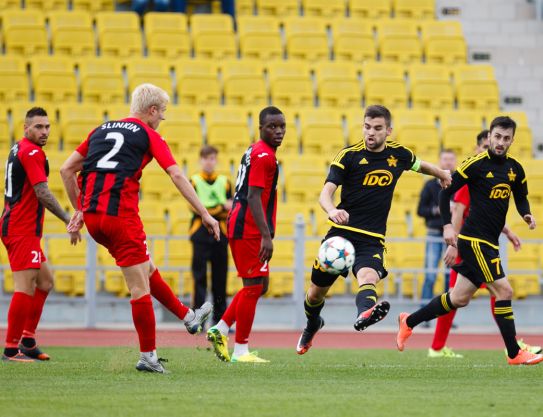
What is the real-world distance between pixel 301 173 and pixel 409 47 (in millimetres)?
4444

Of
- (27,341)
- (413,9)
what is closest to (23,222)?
(27,341)

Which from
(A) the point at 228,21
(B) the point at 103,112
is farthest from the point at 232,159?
(A) the point at 228,21

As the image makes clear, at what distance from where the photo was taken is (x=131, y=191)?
7680 millimetres

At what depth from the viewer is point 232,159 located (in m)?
16.1

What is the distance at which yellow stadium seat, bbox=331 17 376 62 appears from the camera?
1883 centimetres

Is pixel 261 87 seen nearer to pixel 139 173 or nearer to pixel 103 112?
pixel 103 112

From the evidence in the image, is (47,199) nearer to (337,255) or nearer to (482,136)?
(337,255)

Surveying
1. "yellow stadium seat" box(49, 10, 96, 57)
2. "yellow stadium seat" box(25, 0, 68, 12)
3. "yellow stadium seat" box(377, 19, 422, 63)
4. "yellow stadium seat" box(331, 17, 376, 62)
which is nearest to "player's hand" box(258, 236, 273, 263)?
"yellow stadium seat" box(49, 10, 96, 57)

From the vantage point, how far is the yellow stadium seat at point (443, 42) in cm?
1922

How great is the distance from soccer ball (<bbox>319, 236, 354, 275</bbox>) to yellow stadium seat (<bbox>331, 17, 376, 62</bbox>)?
11.0 metres

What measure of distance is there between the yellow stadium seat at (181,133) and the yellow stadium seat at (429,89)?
4069 mm

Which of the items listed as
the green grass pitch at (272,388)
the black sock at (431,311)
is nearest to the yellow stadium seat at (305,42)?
the green grass pitch at (272,388)

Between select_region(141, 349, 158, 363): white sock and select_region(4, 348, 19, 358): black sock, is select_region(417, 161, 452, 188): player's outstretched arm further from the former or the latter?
select_region(4, 348, 19, 358): black sock

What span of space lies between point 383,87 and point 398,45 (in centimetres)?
147
